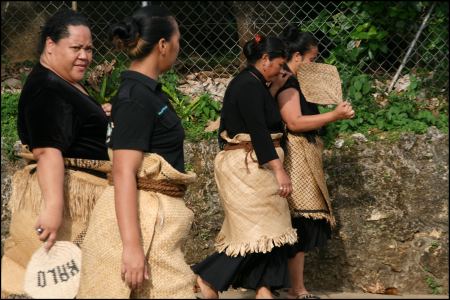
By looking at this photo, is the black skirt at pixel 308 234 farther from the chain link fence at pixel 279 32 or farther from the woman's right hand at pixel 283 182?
the chain link fence at pixel 279 32

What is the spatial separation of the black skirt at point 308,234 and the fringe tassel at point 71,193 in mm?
1633

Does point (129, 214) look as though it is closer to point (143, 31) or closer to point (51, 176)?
point (51, 176)

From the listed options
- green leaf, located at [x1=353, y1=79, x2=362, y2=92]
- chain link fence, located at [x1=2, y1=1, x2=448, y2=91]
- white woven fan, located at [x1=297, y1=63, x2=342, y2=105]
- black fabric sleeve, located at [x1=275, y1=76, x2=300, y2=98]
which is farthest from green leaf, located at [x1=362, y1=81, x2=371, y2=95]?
black fabric sleeve, located at [x1=275, y1=76, x2=300, y2=98]

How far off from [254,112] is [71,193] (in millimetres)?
1226

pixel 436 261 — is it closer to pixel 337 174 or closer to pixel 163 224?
pixel 337 174

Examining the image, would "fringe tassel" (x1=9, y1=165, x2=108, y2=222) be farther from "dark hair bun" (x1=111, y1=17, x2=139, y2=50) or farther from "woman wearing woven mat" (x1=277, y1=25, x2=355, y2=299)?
"woman wearing woven mat" (x1=277, y1=25, x2=355, y2=299)

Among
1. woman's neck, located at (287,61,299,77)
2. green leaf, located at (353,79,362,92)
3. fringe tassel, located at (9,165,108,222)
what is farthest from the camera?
green leaf, located at (353,79,362,92)

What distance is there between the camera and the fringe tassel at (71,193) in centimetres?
456

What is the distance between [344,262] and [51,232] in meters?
2.79

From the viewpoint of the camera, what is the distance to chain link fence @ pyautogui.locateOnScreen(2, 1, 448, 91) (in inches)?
284

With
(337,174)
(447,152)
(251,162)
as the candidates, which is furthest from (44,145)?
(447,152)

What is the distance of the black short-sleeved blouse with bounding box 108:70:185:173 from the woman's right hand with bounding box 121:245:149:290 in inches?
15.8

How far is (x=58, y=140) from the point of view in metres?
4.39

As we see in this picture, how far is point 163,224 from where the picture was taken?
3.97 meters
